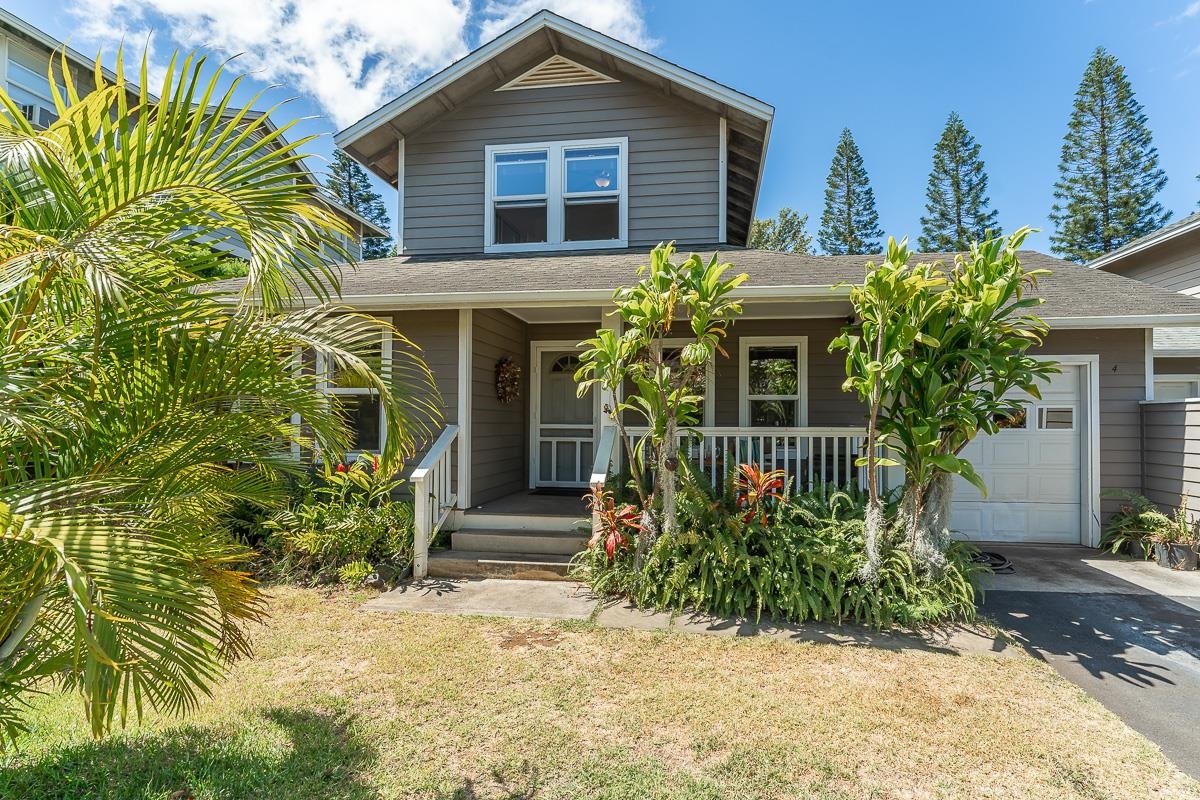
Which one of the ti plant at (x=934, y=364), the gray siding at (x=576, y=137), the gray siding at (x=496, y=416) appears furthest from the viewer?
the gray siding at (x=576, y=137)

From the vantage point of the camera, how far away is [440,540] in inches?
234

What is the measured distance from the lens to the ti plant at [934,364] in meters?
4.11

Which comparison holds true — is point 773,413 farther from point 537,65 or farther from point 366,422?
point 537,65

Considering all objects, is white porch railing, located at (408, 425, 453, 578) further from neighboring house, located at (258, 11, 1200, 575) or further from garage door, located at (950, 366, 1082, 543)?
garage door, located at (950, 366, 1082, 543)

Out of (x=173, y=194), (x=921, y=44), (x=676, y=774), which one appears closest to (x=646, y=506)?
(x=676, y=774)

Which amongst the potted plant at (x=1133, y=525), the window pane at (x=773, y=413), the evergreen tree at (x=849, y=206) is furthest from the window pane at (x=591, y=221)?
the evergreen tree at (x=849, y=206)

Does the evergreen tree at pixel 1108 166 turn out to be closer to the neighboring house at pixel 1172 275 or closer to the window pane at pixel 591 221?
the neighboring house at pixel 1172 275

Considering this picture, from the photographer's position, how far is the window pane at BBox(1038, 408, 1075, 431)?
673 cm

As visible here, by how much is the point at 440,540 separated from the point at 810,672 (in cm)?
382

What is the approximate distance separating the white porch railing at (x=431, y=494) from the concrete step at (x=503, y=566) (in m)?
0.16

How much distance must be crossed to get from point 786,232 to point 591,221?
2332cm

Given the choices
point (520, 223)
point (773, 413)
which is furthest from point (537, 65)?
point (773, 413)

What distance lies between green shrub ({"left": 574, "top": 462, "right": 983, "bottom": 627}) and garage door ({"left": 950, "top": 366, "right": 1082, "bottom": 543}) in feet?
8.40

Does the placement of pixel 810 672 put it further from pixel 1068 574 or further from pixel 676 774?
pixel 1068 574
